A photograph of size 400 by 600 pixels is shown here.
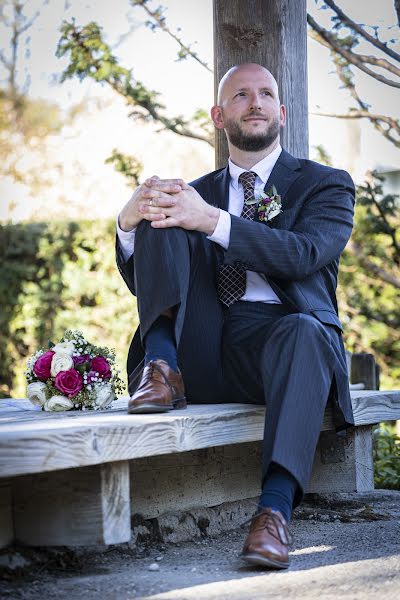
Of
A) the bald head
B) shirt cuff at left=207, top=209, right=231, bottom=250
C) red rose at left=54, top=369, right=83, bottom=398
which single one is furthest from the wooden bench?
the bald head

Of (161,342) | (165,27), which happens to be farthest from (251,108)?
(165,27)

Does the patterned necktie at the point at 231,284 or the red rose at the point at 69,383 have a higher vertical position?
the patterned necktie at the point at 231,284

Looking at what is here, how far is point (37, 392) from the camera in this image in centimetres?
312

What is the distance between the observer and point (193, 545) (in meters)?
2.88

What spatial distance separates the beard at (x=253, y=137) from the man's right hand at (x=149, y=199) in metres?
0.60

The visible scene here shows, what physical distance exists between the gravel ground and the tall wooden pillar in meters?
1.69

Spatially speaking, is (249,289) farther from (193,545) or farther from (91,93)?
(91,93)

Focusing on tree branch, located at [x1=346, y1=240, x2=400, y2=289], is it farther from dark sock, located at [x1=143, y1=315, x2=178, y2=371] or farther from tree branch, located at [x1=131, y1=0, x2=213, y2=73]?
dark sock, located at [x1=143, y1=315, x2=178, y2=371]

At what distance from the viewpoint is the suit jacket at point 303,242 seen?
2.95 meters

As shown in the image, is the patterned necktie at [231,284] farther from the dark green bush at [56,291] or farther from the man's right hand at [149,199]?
the dark green bush at [56,291]

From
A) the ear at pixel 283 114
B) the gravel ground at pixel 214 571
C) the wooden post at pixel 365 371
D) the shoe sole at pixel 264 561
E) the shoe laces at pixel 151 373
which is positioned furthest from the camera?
the wooden post at pixel 365 371

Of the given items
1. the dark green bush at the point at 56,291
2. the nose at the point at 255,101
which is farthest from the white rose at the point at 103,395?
the dark green bush at the point at 56,291

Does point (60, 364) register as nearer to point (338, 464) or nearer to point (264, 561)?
point (264, 561)

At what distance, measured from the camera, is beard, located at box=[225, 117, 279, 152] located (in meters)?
3.47
